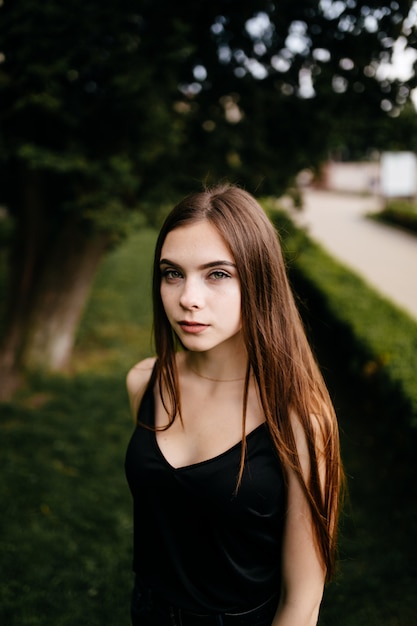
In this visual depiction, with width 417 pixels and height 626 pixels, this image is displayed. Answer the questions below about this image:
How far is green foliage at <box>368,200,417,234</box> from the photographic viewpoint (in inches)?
632

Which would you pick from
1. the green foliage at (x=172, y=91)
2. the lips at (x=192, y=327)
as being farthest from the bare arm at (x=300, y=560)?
the green foliage at (x=172, y=91)

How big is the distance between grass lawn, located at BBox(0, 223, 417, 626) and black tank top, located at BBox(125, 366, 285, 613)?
1630mm

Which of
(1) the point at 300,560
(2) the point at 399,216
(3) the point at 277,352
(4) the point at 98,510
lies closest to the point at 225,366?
(3) the point at 277,352

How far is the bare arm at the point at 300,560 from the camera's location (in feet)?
5.20

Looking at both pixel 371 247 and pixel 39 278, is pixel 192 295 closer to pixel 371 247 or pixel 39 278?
pixel 39 278

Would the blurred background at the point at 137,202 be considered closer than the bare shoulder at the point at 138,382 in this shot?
No

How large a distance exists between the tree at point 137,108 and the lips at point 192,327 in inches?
107

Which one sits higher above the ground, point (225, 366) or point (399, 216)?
point (399, 216)

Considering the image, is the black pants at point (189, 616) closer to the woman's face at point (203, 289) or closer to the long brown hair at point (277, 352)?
the long brown hair at point (277, 352)

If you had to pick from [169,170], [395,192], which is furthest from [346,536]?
[395,192]

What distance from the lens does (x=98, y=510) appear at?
401 cm

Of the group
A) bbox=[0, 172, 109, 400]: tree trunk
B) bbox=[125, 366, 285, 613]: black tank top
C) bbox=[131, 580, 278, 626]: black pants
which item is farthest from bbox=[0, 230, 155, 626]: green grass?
bbox=[125, 366, 285, 613]: black tank top

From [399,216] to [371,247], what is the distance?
417 centimetres

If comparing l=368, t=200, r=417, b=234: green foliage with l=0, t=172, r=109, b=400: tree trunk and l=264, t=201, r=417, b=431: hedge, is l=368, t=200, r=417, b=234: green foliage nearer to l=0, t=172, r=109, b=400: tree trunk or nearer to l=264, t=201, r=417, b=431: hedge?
l=264, t=201, r=417, b=431: hedge
